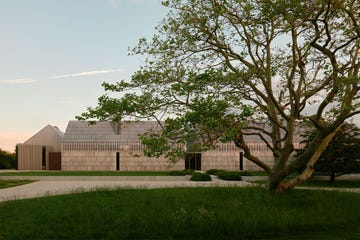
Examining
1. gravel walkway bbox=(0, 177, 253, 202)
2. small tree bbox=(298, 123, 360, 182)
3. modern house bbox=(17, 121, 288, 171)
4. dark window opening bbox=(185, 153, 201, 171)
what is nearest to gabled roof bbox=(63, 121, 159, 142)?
modern house bbox=(17, 121, 288, 171)

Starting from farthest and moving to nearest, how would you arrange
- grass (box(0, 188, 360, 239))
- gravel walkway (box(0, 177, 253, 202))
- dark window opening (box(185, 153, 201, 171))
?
dark window opening (box(185, 153, 201, 171))
gravel walkway (box(0, 177, 253, 202))
grass (box(0, 188, 360, 239))

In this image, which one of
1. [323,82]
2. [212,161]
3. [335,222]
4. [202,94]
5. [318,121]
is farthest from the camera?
[212,161]

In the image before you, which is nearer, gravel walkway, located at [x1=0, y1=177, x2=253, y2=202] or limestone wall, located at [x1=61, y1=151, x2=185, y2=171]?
gravel walkway, located at [x1=0, y1=177, x2=253, y2=202]

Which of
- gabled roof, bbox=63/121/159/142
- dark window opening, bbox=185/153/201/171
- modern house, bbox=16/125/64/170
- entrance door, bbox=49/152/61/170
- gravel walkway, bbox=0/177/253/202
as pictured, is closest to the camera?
gravel walkway, bbox=0/177/253/202

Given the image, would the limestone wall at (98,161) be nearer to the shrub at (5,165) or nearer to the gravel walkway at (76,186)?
the shrub at (5,165)

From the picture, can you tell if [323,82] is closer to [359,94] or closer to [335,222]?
[359,94]

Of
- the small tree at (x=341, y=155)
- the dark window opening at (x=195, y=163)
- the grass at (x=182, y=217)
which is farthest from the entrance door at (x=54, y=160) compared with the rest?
the grass at (x=182, y=217)

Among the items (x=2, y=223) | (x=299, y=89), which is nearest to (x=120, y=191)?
(x=2, y=223)

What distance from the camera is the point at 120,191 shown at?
19.7m

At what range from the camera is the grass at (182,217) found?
528 inches

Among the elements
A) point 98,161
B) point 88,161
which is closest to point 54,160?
point 88,161

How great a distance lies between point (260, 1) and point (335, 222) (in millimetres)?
7976

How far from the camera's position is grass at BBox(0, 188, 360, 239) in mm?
13414

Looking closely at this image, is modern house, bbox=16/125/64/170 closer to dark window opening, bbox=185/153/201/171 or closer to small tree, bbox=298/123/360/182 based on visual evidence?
dark window opening, bbox=185/153/201/171
